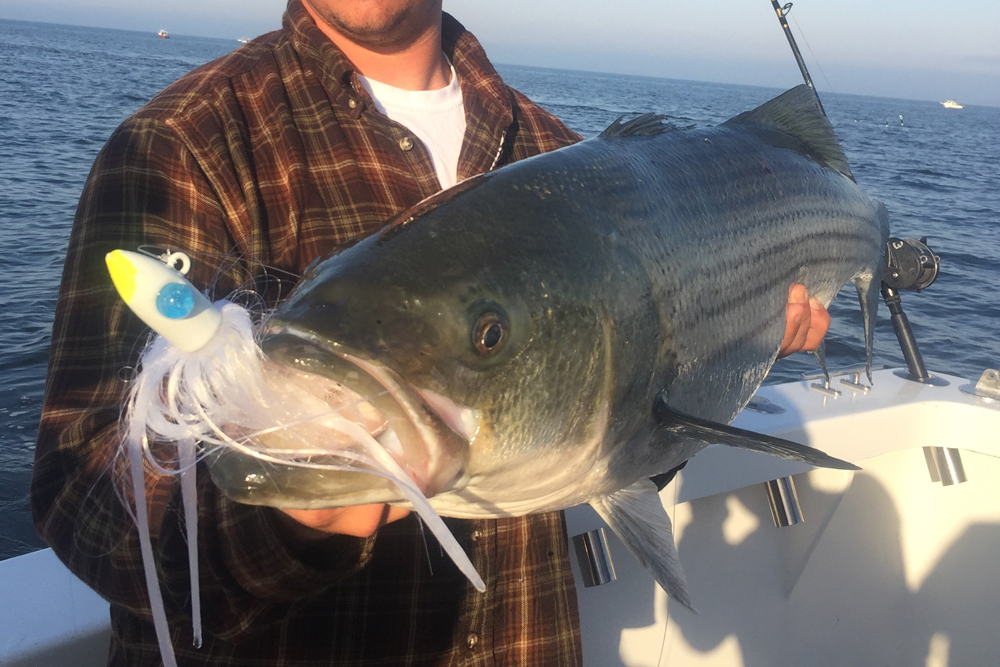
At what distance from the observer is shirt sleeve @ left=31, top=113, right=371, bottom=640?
1.46 meters

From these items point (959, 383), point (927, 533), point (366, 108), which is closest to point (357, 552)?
point (366, 108)

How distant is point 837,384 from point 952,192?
83.7 feet

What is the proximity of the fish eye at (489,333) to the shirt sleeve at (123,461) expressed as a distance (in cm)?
52

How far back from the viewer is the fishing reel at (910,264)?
371 centimetres

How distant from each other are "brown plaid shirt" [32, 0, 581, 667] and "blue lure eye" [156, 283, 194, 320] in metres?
0.48

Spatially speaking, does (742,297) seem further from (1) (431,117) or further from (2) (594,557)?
(2) (594,557)

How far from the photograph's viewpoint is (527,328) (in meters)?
1.44

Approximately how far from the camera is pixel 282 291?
1918mm

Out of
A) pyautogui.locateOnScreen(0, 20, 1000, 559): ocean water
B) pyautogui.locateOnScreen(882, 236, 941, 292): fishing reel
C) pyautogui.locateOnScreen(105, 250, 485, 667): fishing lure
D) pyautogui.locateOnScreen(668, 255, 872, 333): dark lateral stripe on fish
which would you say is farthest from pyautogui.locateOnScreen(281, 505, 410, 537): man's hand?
pyautogui.locateOnScreen(882, 236, 941, 292): fishing reel

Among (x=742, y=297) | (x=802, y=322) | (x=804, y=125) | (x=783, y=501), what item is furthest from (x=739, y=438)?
(x=783, y=501)

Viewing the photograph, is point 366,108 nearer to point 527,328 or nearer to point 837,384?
point 527,328

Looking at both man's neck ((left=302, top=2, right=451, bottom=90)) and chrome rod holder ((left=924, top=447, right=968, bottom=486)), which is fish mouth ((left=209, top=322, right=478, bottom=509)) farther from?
chrome rod holder ((left=924, top=447, right=968, bottom=486))

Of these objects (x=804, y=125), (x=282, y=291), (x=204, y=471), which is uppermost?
(x=804, y=125)

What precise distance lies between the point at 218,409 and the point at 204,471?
51cm
